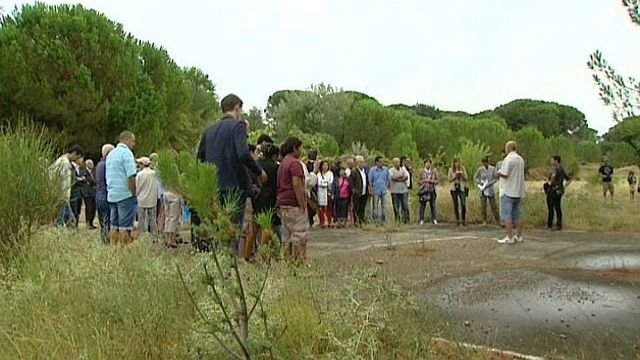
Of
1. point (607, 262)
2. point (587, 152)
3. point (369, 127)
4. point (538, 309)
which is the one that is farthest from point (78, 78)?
Answer: point (587, 152)

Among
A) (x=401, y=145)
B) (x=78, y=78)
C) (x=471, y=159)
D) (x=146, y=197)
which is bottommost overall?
(x=146, y=197)

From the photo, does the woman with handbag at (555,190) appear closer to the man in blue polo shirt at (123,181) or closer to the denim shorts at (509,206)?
the denim shorts at (509,206)

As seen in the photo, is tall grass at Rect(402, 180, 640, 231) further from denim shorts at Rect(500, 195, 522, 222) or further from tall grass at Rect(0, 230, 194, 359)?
tall grass at Rect(0, 230, 194, 359)

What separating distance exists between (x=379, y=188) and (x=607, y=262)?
28.1ft

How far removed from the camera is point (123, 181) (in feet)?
34.5

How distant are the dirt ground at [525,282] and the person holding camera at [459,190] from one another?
3582mm

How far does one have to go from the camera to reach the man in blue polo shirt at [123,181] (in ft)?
34.1

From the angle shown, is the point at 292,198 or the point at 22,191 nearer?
the point at 22,191

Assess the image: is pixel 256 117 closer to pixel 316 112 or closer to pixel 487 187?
pixel 316 112

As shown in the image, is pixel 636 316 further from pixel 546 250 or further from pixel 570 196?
pixel 570 196

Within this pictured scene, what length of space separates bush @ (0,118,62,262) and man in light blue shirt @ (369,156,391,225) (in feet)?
39.2

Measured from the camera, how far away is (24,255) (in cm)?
733

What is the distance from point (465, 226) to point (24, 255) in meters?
13.7

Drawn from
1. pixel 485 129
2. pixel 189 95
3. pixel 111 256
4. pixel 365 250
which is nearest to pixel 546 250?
Answer: pixel 365 250
